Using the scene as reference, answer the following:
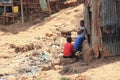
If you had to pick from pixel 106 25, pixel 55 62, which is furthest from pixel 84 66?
pixel 55 62

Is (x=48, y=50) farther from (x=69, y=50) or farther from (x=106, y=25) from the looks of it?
(x=106, y=25)

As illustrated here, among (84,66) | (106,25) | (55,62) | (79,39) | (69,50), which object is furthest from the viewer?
(79,39)

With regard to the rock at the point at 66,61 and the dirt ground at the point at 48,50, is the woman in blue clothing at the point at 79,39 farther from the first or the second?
the dirt ground at the point at 48,50

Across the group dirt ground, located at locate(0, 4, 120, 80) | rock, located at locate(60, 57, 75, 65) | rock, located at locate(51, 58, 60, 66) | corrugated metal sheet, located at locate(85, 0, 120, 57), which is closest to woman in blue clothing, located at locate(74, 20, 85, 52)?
rock, located at locate(60, 57, 75, 65)

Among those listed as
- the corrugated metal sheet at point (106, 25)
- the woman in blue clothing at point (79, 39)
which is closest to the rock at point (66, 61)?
the woman in blue clothing at point (79, 39)

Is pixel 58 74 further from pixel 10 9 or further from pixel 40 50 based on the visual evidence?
pixel 10 9

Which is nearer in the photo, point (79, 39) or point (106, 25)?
point (106, 25)

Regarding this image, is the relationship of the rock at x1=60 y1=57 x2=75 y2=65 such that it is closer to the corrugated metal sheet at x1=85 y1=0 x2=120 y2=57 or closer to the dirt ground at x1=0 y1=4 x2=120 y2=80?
the dirt ground at x1=0 y1=4 x2=120 y2=80

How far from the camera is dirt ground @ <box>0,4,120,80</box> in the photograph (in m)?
11.4

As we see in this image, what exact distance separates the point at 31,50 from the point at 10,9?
6212mm

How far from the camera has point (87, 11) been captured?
1355 centimetres

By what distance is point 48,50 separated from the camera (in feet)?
51.3

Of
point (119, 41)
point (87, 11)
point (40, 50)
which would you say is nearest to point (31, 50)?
point (40, 50)

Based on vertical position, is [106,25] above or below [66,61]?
above
